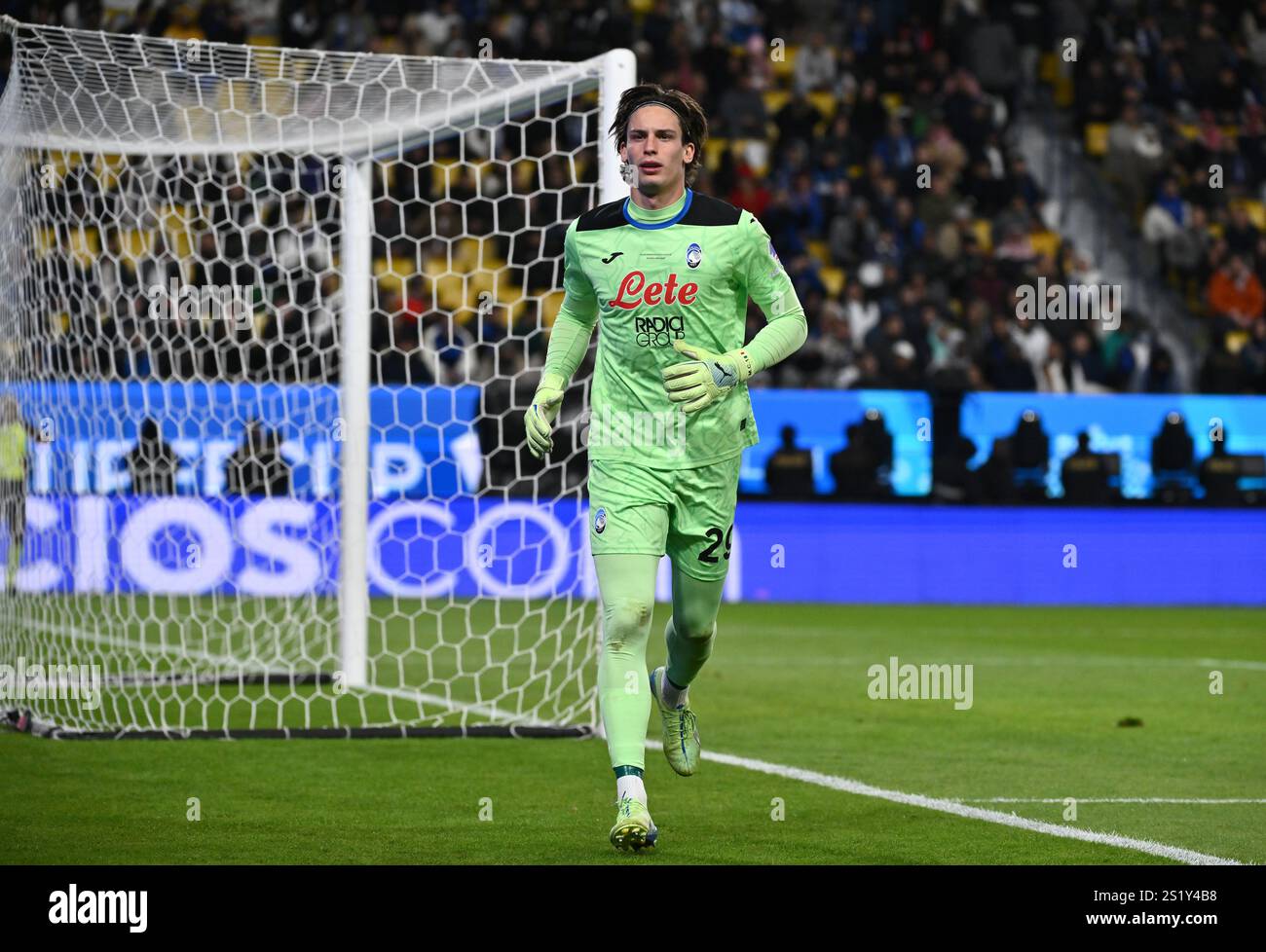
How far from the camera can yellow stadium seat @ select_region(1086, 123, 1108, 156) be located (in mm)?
22500

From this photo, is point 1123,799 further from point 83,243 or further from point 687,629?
point 83,243

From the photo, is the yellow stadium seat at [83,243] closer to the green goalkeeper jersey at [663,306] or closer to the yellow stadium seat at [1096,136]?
the green goalkeeper jersey at [663,306]

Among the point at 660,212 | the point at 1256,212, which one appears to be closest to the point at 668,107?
the point at 660,212

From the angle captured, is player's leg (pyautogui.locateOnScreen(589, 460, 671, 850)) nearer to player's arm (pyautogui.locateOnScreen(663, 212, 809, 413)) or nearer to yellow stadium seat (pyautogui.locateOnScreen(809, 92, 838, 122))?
player's arm (pyautogui.locateOnScreen(663, 212, 809, 413))

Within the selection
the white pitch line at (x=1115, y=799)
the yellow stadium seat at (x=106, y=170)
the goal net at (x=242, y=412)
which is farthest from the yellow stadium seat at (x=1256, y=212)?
the white pitch line at (x=1115, y=799)

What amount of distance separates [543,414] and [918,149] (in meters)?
16.3

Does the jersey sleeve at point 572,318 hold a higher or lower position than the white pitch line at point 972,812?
higher

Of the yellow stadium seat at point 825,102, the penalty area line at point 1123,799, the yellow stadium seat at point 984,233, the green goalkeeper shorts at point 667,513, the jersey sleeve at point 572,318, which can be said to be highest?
the yellow stadium seat at point 825,102

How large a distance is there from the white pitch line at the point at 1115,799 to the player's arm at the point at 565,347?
6.56ft

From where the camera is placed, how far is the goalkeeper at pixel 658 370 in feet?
18.8

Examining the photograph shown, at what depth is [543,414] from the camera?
5.87 metres

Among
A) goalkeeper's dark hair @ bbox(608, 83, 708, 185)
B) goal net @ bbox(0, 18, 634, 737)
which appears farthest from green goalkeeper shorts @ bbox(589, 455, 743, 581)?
goal net @ bbox(0, 18, 634, 737)

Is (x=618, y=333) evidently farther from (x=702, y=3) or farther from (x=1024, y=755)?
(x=702, y=3)
